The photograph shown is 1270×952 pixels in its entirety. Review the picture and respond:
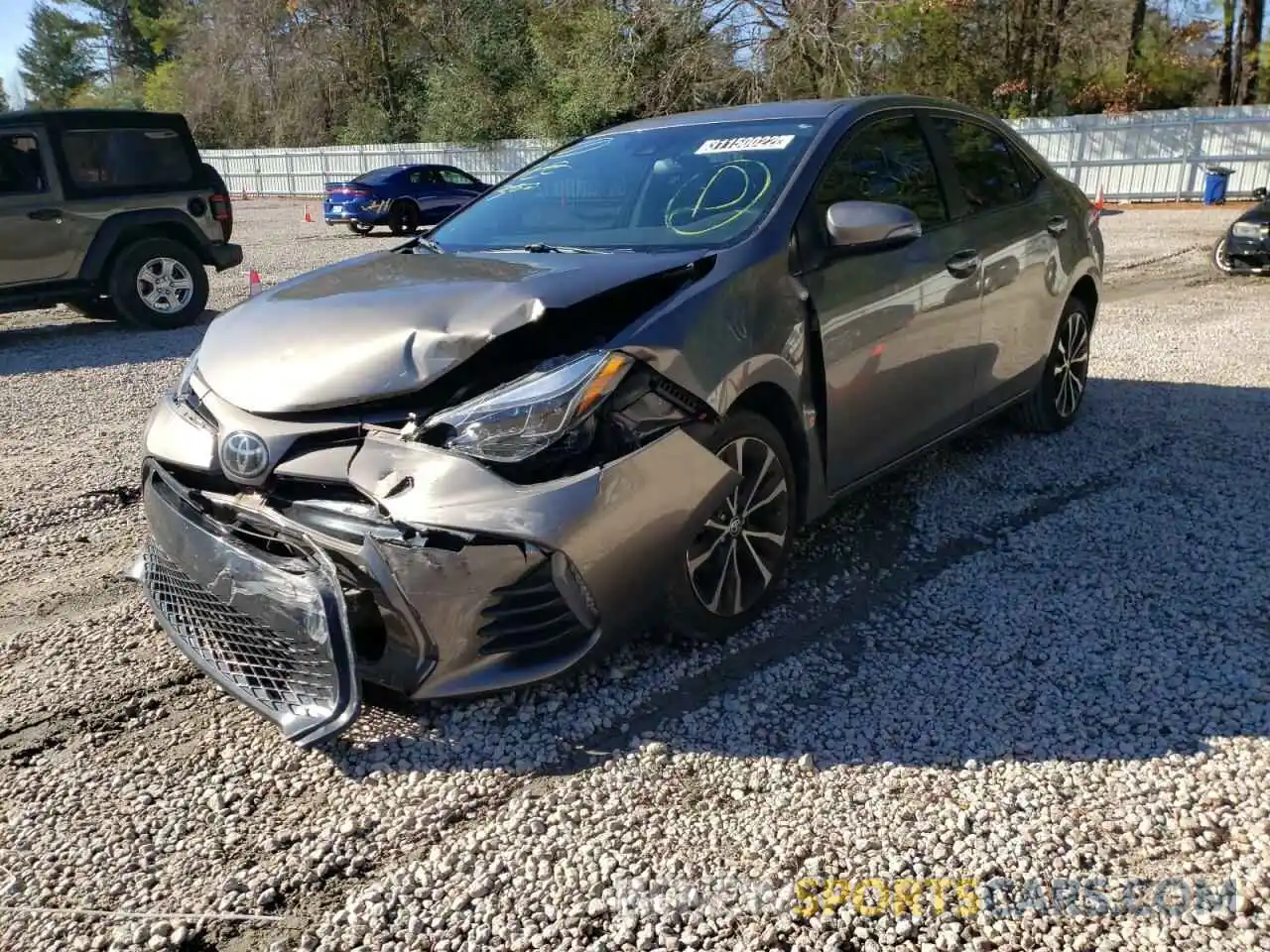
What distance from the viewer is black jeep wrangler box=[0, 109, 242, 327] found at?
9.05 metres

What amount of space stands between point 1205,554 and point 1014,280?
59.0 inches

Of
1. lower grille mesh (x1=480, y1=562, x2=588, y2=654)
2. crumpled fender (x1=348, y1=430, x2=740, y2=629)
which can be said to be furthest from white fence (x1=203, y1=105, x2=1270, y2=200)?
lower grille mesh (x1=480, y1=562, x2=588, y2=654)

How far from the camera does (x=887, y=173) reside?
4.09 meters

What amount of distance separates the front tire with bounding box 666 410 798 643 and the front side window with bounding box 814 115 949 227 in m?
0.95

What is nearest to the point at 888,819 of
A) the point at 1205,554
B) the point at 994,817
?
the point at 994,817

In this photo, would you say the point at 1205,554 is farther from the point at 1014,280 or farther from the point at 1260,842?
the point at 1260,842

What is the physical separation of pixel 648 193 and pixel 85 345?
750 centimetres

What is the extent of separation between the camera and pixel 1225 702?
2.95 metres

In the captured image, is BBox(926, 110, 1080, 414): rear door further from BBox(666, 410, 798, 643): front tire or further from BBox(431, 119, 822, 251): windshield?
BBox(666, 410, 798, 643): front tire

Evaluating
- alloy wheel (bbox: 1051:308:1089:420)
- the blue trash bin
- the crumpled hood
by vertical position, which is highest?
the crumpled hood

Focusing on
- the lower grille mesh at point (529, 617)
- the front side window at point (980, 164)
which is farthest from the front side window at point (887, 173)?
the lower grille mesh at point (529, 617)

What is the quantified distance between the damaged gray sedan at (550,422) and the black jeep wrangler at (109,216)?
22.7 feet

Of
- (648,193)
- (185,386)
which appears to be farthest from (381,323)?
(648,193)

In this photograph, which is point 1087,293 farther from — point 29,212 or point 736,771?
point 29,212
